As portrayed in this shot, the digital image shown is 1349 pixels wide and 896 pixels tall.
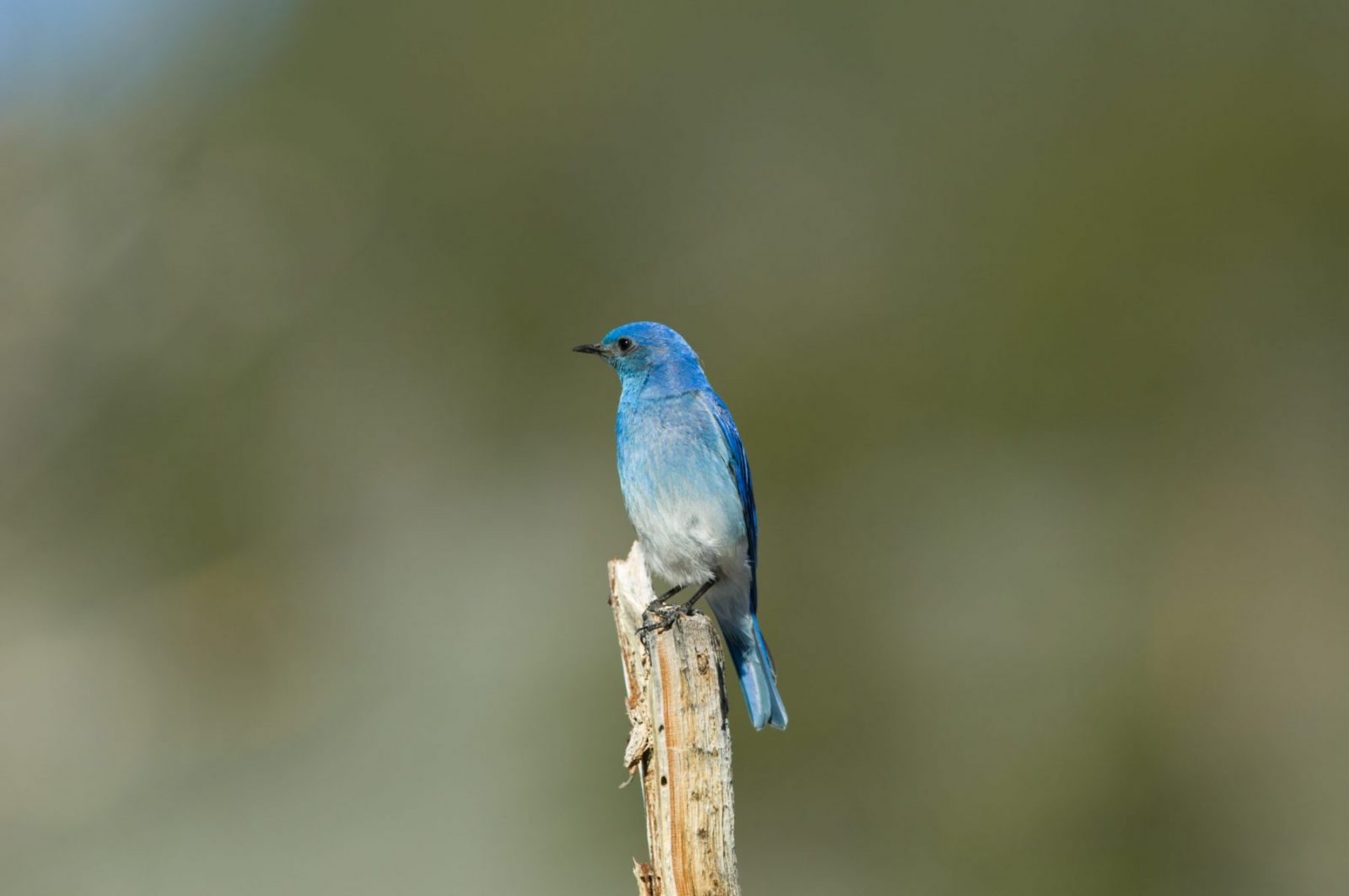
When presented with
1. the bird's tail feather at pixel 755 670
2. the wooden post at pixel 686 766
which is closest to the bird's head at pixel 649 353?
the bird's tail feather at pixel 755 670

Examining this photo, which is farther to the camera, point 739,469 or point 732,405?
point 732,405

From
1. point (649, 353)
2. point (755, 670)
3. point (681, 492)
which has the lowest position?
point (755, 670)

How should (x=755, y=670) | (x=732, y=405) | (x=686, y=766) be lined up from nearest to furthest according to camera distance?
(x=686, y=766), (x=755, y=670), (x=732, y=405)

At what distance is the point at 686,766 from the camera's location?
370cm

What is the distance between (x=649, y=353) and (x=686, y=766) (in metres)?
2.08

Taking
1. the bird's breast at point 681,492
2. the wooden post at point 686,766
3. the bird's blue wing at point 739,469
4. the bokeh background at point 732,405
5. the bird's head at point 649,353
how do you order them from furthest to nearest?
the bokeh background at point 732,405 < the bird's head at point 649,353 < the bird's blue wing at point 739,469 < the bird's breast at point 681,492 < the wooden post at point 686,766

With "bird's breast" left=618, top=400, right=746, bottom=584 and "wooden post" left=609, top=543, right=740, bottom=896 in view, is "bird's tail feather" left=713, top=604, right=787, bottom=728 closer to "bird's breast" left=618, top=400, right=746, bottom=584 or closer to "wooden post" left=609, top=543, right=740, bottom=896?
"bird's breast" left=618, top=400, right=746, bottom=584

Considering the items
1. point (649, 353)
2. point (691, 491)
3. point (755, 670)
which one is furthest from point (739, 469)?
point (755, 670)

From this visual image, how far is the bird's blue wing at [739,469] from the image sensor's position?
200 inches

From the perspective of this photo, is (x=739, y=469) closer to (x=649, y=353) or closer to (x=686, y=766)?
(x=649, y=353)

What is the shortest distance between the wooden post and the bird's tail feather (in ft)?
3.46

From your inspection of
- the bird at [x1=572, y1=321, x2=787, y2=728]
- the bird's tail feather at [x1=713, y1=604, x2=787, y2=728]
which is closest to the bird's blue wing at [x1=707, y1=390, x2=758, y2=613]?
the bird at [x1=572, y1=321, x2=787, y2=728]

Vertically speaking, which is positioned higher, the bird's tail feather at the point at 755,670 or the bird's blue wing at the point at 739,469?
the bird's blue wing at the point at 739,469

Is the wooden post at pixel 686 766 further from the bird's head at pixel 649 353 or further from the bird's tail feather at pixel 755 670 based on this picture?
the bird's head at pixel 649 353
